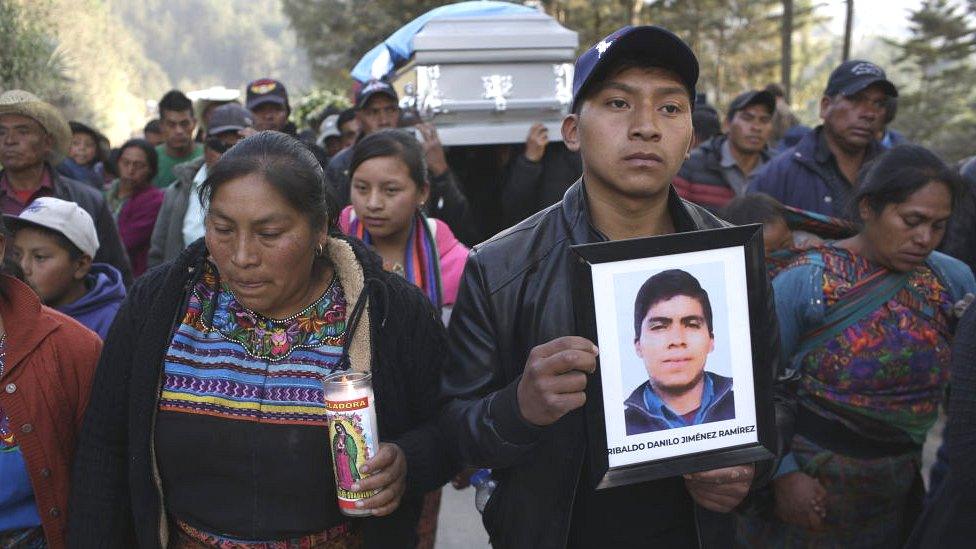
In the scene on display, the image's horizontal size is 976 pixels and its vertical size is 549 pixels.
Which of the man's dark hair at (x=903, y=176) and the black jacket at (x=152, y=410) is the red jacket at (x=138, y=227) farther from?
the man's dark hair at (x=903, y=176)

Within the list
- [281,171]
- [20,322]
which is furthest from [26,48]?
[281,171]

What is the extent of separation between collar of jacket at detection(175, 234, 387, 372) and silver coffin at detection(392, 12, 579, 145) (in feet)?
10.1

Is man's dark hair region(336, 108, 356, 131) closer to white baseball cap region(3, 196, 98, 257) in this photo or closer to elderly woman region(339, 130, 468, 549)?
elderly woman region(339, 130, 468, 549)

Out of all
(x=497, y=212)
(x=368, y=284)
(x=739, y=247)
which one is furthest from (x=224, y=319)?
(x=497, y=212)

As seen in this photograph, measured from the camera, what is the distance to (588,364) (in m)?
1.57

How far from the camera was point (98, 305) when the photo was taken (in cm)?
319

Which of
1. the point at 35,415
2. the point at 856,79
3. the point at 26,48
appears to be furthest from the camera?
the point at 26,48

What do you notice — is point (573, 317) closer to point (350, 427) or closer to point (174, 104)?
point (350, 427)

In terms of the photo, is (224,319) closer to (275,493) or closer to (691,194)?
(275,493)

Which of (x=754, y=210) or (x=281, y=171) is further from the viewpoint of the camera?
(x=754, y=210)

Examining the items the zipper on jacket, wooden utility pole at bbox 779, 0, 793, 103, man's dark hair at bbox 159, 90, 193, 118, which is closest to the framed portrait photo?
the zipper on jacket

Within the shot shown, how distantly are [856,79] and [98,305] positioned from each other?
3.73 metres

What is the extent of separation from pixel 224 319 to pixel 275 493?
459 millimetres

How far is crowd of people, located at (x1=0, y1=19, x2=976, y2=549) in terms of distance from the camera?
185 centimetres
